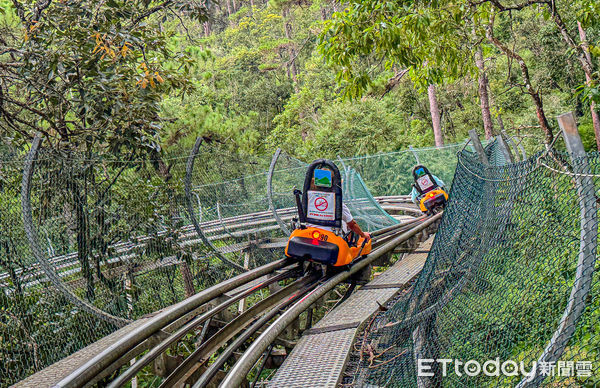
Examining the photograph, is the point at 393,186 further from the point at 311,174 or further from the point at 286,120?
the point at 286,120

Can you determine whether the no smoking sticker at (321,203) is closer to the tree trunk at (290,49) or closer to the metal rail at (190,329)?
the metal rail at (190,329)

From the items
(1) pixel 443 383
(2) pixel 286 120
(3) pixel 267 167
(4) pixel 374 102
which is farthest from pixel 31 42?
(2) pixel 286 120

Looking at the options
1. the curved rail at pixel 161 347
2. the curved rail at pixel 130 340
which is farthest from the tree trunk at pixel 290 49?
the curved rail at pixel 130 340

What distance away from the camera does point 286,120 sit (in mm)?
28781

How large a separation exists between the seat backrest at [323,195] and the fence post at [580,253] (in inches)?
142

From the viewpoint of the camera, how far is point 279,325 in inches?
157

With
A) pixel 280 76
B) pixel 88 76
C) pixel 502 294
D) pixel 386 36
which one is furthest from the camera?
pixel 280 76

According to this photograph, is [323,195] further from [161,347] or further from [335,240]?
[161,347]

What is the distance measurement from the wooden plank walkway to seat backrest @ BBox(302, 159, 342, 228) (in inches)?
35.4

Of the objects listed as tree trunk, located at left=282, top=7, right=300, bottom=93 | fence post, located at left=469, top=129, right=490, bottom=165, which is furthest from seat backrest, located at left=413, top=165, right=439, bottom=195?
tree trunk, located at left=282, top=7, right=300, bottom=93

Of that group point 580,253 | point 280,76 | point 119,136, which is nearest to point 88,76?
point 119,136

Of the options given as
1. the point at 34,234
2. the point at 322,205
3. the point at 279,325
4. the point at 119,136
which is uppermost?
the point at 119,136

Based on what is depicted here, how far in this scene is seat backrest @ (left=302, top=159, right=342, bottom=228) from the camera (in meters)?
5.61

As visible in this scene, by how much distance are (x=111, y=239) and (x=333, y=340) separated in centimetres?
254
